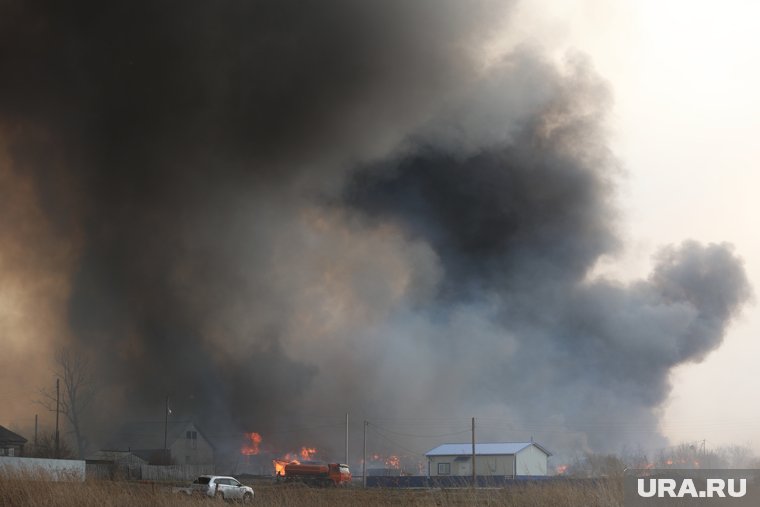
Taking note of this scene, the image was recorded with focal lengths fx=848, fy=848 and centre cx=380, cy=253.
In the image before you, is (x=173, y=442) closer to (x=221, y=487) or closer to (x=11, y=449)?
(x=11, y=449)

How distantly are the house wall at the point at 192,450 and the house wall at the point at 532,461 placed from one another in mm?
35869

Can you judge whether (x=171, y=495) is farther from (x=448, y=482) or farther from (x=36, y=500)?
(x=448, y=482)

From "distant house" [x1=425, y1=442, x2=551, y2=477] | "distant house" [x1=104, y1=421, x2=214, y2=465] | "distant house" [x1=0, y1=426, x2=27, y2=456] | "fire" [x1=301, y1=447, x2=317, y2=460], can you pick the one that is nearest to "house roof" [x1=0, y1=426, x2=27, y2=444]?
"distant house" [x1=0, y1=426, x2=27, y2=456]

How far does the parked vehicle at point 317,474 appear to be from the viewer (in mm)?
67000

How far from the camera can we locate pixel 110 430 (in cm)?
9500

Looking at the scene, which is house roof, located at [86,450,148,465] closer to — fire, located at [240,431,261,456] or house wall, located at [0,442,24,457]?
house wall, located at [0,442,24,457]

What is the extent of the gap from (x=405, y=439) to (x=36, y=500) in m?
73.9

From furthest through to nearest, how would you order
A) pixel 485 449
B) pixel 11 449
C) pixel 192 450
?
pixel 192 450, pixel 485 449, pixel 11 449

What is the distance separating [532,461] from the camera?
70.8 metres

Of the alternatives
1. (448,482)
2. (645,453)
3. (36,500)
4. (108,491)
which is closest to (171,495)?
(108,491)

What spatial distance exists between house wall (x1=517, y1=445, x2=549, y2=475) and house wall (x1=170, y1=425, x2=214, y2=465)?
118 feet

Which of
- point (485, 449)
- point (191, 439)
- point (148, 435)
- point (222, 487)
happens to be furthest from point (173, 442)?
point (222, 487)

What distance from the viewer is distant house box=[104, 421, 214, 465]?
88312mm

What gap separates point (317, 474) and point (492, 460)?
1446cm
